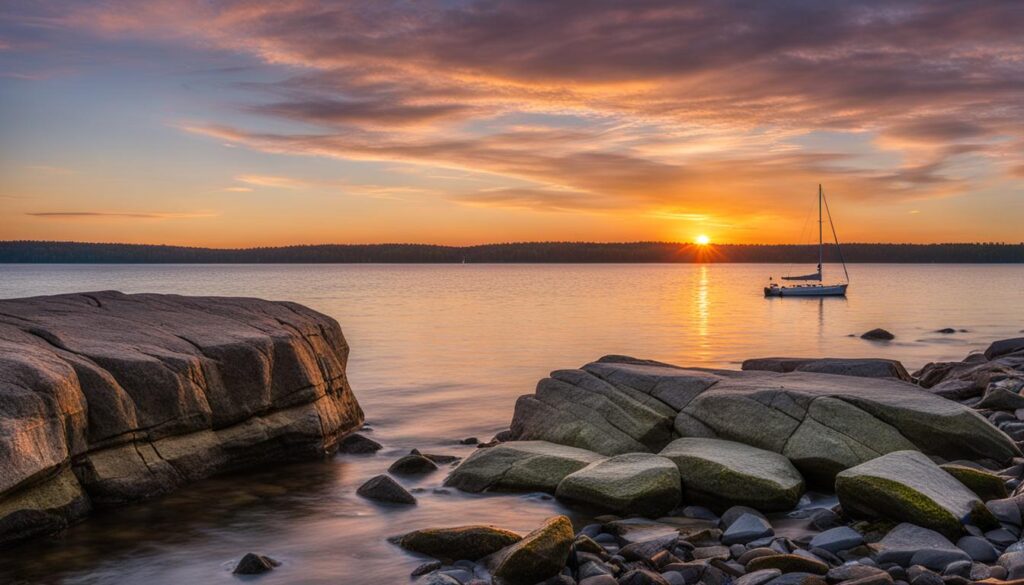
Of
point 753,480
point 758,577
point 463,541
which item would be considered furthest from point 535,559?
point 753,480

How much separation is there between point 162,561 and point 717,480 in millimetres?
7104

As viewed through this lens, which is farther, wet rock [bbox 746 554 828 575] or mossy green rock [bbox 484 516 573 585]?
mossy green rock [bbox 484 516 573 585]

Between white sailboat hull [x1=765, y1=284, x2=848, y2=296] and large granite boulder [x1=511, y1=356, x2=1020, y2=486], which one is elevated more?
large granite boulder [x1=511, y1=356, x2=1020, y2=486]

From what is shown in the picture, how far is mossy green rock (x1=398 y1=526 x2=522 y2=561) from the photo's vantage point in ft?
32.3

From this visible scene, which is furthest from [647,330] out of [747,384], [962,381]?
[747,384]

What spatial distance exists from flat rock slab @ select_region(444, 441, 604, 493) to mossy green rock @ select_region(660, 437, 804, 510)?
5.08ft

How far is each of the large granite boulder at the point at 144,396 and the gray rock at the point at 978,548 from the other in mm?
10246

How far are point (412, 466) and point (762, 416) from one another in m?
5.80

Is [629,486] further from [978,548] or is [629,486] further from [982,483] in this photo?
[982,483]

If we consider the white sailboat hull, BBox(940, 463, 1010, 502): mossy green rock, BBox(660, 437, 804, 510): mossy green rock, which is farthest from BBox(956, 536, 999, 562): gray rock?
the white sailboat hull

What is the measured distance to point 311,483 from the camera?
45.8 feet

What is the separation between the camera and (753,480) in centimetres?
1160

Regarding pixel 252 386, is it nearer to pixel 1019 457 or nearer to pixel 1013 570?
pixel 1013 570

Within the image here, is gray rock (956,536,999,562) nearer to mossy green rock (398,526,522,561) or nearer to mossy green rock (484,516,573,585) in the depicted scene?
mossy green rock (484,516,573,585)
